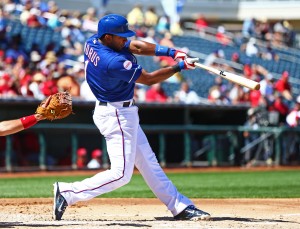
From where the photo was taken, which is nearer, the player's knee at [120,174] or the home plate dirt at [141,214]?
the home plate dirt at [141,214]

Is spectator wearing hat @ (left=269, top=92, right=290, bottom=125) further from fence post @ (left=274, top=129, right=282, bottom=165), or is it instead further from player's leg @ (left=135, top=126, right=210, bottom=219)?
player's leg @ (left=135, top=126, right=210, bottom=219)

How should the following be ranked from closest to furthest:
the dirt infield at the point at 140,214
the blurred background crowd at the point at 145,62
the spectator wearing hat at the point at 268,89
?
the dirt infield at the point at 140,214 → the blurred background crowd at the point at 145,62 → the spectator wearing hat at the point at 268,89

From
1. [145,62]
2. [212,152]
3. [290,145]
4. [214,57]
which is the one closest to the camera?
[212,152]

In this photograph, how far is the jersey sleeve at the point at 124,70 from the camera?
6660 mm

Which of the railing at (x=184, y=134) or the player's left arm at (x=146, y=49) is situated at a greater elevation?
the player's left arm at (x=146, y=49)

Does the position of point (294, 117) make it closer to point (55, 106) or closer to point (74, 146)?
point (74, 146)

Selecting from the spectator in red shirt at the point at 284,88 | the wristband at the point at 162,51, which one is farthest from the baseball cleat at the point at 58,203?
the spectator in red shirt at the point at 284,88

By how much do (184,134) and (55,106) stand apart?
407 inches

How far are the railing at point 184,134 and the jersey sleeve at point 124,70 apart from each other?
8342 millimetres

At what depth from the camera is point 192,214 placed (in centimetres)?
723

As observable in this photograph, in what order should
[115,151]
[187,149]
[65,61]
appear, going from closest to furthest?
[115,151] < [187,149] < [65,61]

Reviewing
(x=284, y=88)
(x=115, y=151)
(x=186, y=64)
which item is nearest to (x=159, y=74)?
(x=186, y=64)

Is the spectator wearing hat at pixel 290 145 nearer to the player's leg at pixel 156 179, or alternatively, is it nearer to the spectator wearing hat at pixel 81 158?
the spectator wearing hat at pixel 81 158

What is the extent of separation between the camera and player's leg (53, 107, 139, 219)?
6941 millimetres
